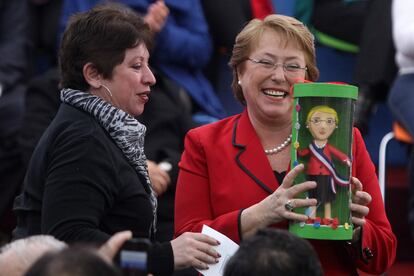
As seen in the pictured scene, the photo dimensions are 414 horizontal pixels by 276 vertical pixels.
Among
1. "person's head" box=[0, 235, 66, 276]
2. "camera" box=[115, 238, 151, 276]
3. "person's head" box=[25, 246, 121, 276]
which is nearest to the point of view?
"person's head" box=[25, 246, 121, 276]

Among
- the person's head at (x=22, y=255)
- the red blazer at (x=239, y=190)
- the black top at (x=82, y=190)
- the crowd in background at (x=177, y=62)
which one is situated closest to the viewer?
the person's head at (x=22, y=255)

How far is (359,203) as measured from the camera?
361cm

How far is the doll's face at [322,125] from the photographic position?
3420 millimetres

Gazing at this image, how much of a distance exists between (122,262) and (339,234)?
92 cm

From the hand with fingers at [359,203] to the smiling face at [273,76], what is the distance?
0.46 meters

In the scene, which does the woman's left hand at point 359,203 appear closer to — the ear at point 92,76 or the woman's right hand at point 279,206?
the woman's right hand at point 279,206

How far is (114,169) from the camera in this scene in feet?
12.0

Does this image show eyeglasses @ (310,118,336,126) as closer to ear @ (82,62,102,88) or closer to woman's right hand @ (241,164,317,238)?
woman's right hand @ (241,164,317,238)

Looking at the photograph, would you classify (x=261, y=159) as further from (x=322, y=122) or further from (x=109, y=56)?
(x=109, y=56)

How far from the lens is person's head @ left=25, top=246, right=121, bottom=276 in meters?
2.49

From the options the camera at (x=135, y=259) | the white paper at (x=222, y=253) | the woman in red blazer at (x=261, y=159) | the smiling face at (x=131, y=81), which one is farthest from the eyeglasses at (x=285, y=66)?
the camera at (x=135, y=259)

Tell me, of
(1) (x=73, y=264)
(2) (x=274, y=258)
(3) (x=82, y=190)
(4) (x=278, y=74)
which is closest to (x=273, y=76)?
(4) (x=278, y=74)

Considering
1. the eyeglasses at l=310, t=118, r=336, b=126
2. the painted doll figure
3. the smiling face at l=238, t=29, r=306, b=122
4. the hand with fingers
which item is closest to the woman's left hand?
the hand with fingers

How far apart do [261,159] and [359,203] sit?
16.9 inches
